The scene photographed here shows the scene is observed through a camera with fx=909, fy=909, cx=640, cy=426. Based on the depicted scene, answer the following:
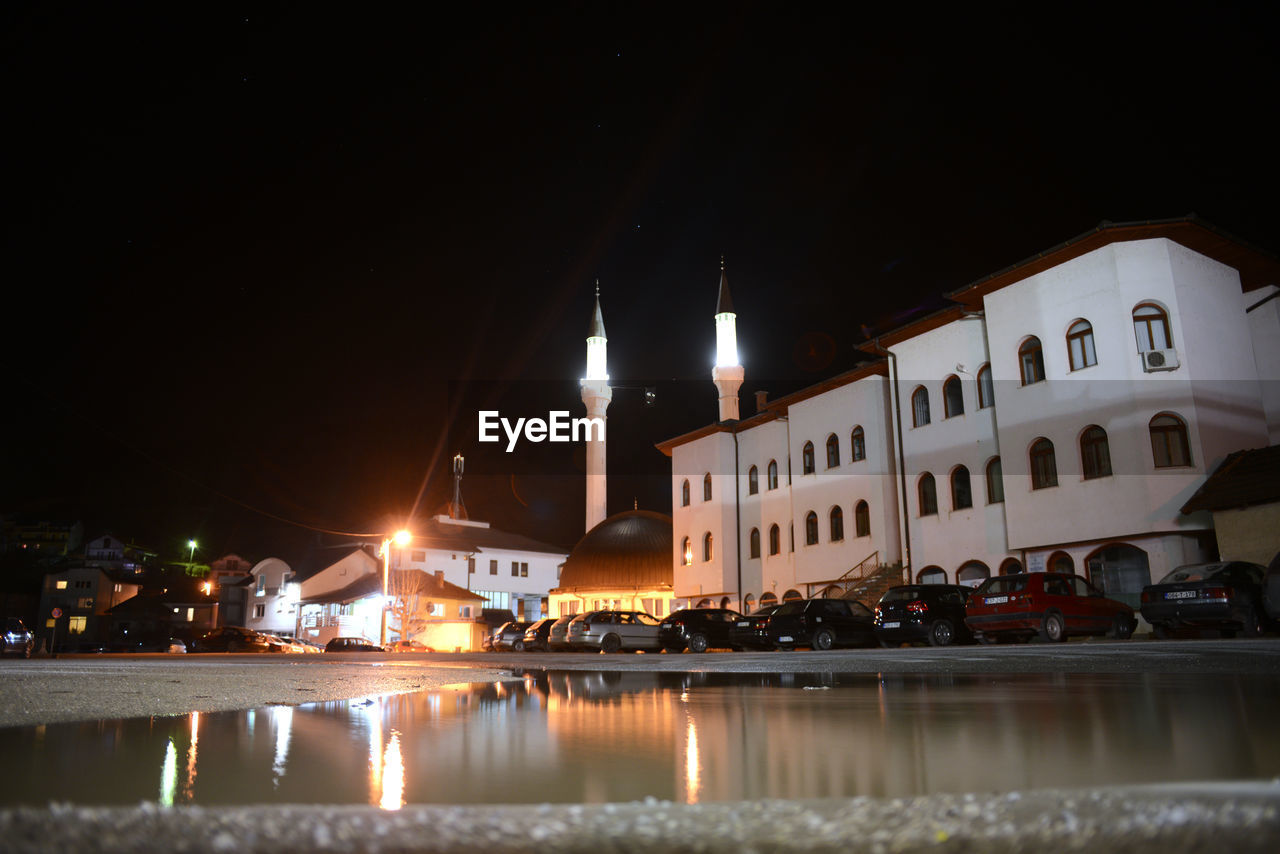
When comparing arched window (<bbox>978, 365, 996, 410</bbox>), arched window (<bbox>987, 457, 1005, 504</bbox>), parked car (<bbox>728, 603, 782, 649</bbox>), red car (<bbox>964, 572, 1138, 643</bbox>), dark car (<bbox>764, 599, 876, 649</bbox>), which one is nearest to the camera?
red car (<bbox>964, 572, 1138, 643</bbox>)

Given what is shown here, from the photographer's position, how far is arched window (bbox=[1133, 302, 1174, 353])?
24594mm

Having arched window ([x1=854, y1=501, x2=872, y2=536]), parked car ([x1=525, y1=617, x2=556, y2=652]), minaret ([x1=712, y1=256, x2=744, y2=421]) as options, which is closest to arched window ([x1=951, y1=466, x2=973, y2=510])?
arched window ([x1=854, y1=501, x2=872, y2=536])

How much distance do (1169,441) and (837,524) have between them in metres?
13.4

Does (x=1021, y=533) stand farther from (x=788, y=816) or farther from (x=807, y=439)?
(x=788, y=816)

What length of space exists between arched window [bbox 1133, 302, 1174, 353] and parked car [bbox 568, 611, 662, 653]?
623 inches

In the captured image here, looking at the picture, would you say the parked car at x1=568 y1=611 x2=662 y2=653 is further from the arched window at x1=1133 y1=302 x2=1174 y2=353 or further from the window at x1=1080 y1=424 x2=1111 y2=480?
the arched window at x1=1133 y1=302 x2=1174 y2=353

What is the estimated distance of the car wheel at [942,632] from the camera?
1998 cm

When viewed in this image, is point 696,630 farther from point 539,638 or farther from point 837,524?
point 837,524

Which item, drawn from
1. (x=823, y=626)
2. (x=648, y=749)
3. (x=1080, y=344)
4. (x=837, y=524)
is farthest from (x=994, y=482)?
(x=648, y=749)

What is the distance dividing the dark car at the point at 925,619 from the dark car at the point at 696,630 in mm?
6427

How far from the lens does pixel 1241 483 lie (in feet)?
70.8

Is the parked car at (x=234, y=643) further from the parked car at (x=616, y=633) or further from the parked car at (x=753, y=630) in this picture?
the parked car at (x=753, y=630)

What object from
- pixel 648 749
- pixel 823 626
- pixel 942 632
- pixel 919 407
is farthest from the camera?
pixel 919 407

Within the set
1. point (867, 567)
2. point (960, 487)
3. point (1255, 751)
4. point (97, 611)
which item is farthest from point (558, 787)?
point (97, 611)
